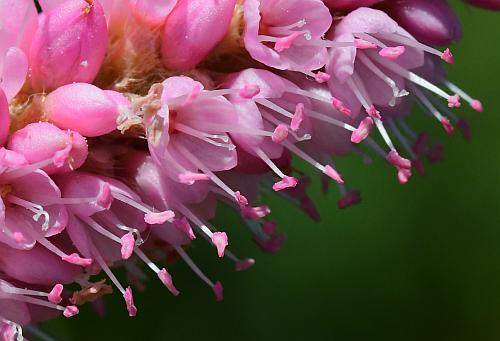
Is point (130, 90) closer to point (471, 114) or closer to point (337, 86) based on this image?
point (337, 86)

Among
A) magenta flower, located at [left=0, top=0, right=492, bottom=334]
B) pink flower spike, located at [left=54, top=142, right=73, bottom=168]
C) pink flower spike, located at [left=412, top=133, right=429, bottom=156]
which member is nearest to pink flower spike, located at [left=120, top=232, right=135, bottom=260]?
magenta flower, located at [left=0, top=0, right=492, bottom=334]

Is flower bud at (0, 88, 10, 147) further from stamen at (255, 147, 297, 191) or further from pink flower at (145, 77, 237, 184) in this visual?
stamen at (255, 147, 297, 191)

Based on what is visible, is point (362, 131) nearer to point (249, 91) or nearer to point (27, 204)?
point (249, 91)

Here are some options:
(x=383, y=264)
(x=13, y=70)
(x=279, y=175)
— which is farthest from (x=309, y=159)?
(x=383, y=264)

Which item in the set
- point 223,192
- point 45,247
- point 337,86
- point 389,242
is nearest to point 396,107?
point 337,86

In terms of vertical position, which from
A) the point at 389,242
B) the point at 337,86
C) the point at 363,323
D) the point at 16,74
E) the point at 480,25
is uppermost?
the point at 16,74

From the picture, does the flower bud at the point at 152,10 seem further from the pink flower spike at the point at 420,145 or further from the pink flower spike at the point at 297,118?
the pink flower spike at the point at 420,145
